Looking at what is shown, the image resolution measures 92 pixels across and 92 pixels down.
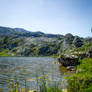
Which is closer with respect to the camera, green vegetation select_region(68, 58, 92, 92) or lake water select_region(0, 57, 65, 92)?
green vegetation select_region(68, 58, 92, 92)

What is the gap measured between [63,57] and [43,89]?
107 feet

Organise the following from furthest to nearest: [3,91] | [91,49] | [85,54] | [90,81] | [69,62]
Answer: [69,62] → [85,54] → [91,49] → [3,91] → [90,81]

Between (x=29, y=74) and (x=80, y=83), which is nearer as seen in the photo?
(x=80, y=83)

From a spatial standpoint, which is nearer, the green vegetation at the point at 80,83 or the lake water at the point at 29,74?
the green vegetation at the point at 80,83

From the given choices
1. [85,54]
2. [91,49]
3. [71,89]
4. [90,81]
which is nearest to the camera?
[71,89]

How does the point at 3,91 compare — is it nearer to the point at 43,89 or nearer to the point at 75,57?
the point at 43,89

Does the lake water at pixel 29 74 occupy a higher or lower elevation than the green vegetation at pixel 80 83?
lower

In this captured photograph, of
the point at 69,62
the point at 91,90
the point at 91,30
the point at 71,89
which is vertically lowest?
the point at 69,62

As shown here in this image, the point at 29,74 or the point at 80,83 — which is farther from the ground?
the point at 80,83

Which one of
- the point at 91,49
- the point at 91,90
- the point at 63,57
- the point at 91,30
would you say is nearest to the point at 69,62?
the point at 63,57

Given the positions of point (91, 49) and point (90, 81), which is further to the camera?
point (91, 49)

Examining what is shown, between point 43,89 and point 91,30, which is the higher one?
point 91,30

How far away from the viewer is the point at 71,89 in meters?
9.09

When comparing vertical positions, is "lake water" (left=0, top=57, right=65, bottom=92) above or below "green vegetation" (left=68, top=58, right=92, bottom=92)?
below
